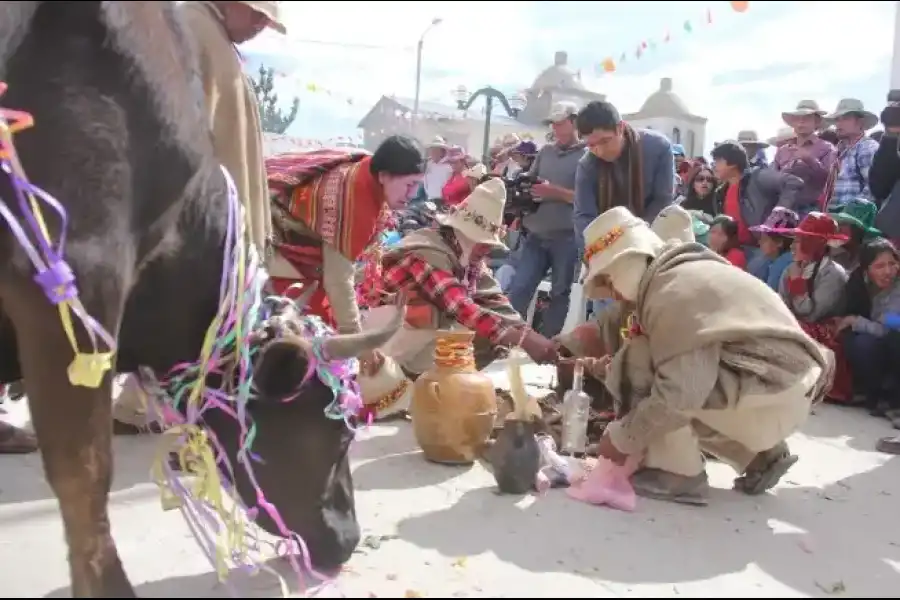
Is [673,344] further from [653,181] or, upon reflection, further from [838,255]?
[838,255]

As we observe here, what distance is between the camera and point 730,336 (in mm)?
3262

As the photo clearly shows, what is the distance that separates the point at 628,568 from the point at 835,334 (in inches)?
132

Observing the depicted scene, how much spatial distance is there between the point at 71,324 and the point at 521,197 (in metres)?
4.42

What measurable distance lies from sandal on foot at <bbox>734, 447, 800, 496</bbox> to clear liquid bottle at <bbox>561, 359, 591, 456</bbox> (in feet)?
2.17

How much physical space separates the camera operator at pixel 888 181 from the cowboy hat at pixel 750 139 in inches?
110

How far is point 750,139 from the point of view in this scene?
8898 mm

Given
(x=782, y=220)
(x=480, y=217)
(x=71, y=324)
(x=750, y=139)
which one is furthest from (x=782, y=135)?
(x=71, y=324)

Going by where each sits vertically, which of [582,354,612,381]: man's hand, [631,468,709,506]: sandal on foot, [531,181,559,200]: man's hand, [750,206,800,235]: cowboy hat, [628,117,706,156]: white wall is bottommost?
[628,117,706,156]: white wall

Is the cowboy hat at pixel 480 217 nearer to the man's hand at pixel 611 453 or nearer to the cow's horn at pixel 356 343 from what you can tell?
the man's hand at pixel 611 453

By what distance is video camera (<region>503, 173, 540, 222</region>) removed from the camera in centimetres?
626

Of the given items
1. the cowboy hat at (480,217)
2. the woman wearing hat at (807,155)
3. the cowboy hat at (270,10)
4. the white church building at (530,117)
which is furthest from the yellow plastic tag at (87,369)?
the white church building at (530,117)

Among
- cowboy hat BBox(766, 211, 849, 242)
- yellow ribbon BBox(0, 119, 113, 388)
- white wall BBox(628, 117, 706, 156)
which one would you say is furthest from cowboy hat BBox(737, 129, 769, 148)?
white wall BBox(628, 117, 706, 156)

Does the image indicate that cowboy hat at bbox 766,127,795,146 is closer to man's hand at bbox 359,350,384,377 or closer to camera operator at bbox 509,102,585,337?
camera operator at bbox 509,102,585,337

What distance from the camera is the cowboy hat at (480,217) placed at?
173 inches
